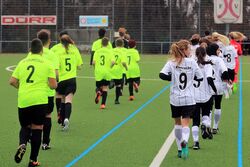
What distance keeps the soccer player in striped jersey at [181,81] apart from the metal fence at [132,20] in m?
45.9

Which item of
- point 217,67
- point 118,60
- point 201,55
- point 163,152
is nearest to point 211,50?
point 217,67

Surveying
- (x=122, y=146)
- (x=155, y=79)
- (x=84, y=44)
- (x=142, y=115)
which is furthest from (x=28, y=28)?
(x=122, y=146)

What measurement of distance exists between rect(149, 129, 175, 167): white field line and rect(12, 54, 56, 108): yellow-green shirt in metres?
1.91

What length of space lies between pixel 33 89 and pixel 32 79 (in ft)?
0.47

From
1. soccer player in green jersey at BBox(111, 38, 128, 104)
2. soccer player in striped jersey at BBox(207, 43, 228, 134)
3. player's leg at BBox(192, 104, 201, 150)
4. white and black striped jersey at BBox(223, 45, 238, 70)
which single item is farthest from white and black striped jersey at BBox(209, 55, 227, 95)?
white and black striped jersey at BBox(223, 45, 238, 70)

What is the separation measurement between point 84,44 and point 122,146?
148 ft

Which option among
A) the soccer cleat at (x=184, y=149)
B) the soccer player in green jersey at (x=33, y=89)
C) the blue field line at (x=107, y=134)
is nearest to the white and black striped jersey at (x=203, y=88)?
the soccer cleat at (x=184, y=149)

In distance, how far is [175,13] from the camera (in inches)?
2330

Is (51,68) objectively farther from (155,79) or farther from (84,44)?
(84,44)

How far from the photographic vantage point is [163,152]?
37.6 ft

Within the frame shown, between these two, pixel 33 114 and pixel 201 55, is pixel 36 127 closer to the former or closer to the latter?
pixel 33 114

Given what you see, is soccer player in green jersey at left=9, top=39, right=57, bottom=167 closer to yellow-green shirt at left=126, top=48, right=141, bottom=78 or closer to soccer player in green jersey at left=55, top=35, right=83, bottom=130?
soccer player in green jersey at left=55, top=35, right=83, bottom=130

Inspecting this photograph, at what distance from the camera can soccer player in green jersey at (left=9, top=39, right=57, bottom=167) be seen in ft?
32.2

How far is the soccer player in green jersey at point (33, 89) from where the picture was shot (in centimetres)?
980
